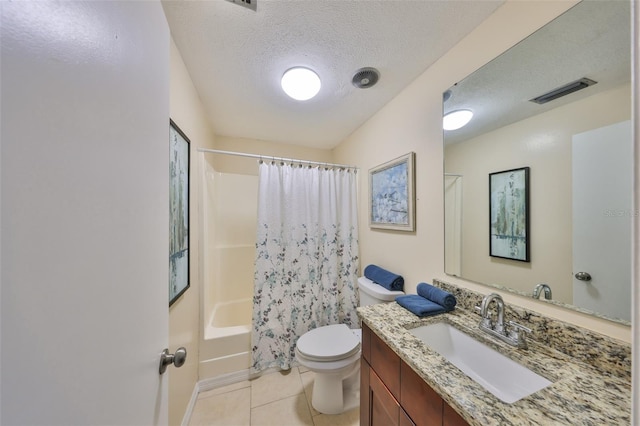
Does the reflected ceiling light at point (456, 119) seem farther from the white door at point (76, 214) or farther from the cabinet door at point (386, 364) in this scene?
the white door at point (76, 214)

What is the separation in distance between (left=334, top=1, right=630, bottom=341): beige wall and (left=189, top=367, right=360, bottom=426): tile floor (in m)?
1.05

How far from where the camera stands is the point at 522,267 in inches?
37.7

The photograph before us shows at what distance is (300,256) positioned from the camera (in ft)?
6.36

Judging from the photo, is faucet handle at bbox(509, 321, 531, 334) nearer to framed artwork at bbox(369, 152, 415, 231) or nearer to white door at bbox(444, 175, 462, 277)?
white door at bbox(444, 175, 462, 277)

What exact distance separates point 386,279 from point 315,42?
1.57 metres

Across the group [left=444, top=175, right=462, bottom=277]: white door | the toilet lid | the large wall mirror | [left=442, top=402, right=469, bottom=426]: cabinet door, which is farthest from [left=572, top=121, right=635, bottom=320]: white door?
the toilet lid

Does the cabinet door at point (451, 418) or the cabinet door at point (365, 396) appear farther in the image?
the cabinet door at point (365, 396)

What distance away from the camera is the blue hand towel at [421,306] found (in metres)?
1.08

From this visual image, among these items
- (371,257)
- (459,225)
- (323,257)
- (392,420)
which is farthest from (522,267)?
(323,257)

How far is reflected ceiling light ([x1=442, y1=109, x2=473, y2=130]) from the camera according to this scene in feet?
3.91

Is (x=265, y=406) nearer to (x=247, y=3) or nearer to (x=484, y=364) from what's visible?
(x=484, y=364)

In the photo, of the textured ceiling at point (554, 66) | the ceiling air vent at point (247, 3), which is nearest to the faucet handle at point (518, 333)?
the textured ceiling at point (554, 66)

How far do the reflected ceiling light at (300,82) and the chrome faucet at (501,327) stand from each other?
1532 millimetres

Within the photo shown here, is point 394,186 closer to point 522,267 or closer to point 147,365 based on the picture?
point 522,267
